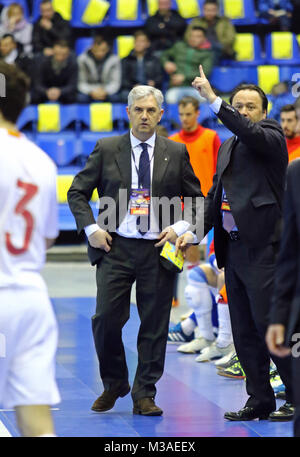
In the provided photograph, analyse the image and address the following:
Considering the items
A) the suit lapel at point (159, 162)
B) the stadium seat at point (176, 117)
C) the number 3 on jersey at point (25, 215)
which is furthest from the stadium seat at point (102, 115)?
the number 3 on jersey at point (25, 215)

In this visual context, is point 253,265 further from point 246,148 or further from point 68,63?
point 68,63

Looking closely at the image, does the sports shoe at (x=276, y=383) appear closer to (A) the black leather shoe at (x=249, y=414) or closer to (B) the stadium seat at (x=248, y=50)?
(A) the black leather shoe at (x=249, y=414)

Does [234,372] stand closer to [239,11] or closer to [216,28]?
[216,28]

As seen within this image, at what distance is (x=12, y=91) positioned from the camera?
393 centimetres

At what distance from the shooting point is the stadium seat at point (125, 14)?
17125 millimetres

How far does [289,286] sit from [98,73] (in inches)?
478

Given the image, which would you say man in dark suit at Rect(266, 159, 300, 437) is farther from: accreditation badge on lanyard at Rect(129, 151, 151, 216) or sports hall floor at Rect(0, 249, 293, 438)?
accreditation badge on lanyard at Rect(129, 151, 151, 216)

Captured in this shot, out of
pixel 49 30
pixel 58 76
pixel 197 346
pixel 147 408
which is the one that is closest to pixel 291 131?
pixel 197 346

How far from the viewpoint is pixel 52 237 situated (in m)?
4.12

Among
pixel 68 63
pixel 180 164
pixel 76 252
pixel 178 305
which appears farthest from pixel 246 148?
pixel 68 63

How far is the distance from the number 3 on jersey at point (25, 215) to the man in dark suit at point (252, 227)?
2.07 m

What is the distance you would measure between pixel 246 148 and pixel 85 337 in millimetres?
3674

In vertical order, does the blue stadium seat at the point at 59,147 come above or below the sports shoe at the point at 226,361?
above

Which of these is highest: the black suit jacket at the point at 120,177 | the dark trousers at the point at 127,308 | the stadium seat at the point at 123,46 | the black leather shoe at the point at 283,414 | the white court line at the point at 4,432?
the stadium seat at the point at 123,46
